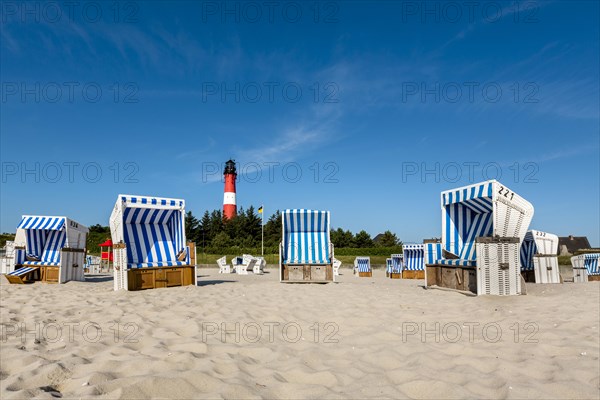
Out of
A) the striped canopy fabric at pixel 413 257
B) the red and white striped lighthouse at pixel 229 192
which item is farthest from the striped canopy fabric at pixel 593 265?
the red and white striped lighthouse at pixel 229 192

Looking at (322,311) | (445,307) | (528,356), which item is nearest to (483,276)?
(445,307)

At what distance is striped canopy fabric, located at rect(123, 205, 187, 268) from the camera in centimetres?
923

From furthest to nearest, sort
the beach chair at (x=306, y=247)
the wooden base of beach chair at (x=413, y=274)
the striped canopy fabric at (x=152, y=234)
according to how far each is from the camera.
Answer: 1. the wooden base of beach chair at (x=413, y=274)
2. the beach chair at (x=306, y=247)
3. the striped canopy fabric at (x=152, y=234)

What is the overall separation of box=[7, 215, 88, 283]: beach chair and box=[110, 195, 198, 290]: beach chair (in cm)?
315

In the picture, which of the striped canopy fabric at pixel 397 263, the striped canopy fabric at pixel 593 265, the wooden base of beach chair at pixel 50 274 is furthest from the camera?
the striped canopy fabric at pixel 397 263

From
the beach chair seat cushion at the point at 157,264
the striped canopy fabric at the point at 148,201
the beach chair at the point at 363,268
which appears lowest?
the beach chair at the point at 363,268

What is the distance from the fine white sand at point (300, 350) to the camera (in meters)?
2.55

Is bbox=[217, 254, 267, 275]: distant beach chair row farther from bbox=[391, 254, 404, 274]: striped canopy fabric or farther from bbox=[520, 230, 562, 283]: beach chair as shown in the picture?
bbox=[520, 230, 562, 283]: beach chair

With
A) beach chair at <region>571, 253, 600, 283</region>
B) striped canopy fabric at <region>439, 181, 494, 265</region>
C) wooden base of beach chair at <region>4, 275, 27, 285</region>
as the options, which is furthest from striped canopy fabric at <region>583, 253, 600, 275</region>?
wooden base of beach chair at <region>4, 275, 27, 285</region>

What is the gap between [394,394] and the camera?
2551 mm

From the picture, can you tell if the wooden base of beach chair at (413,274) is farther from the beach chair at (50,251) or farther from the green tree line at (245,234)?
the green tree line at (245,234)

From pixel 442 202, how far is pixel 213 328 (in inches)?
264

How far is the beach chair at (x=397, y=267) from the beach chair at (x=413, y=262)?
42 cm

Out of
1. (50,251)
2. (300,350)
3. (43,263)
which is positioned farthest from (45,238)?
(300,350)
